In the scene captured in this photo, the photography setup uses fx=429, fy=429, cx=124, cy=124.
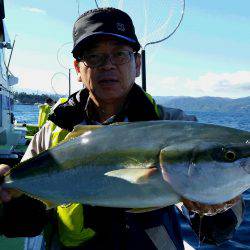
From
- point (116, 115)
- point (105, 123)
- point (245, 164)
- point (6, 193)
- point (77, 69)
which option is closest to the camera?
point (245, 164)

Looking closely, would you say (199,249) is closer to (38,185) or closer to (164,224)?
(164,224)

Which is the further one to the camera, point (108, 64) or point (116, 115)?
point (116, 115)

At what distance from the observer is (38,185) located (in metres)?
3.24

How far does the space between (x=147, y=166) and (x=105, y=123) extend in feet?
3.98

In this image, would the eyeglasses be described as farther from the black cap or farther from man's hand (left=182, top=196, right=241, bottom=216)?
man's hand (left=182, top=196, right=241, bottom=216)

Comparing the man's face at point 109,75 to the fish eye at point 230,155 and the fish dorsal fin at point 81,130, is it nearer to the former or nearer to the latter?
the fish dorsal fin at point 81,130

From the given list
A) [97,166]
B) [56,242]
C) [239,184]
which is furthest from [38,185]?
[239,184]

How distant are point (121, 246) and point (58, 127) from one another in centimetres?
125

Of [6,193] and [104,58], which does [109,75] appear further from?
[6,193]

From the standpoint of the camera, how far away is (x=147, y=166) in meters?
2.86

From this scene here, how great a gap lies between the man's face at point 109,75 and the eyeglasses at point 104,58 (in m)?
0.02

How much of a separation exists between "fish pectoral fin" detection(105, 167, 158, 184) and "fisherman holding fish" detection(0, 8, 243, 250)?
0.88 m

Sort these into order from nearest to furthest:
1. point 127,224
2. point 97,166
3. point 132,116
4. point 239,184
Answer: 1. point 239,184
2. point 97,166
3. point 127,224
4. point 132,116

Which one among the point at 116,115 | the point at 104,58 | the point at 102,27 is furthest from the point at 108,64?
the point at 116,115
